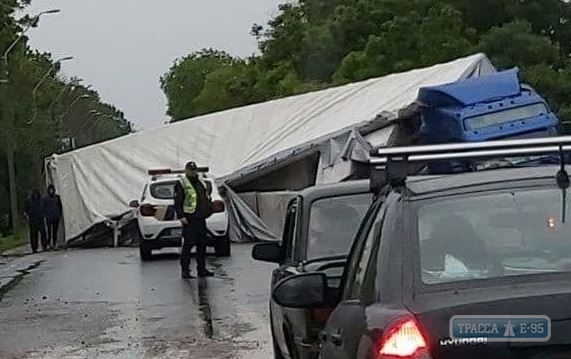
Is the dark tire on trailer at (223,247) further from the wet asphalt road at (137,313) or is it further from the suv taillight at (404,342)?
the suv taillight at (404,342)

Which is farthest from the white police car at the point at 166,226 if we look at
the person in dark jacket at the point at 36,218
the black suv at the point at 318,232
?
the black suv at the point at 318,232

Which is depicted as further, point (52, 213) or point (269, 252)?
point (52, 213)

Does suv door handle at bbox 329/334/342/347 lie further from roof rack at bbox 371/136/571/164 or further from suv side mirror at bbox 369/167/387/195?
suv side mirror at bbox 369/167/387/195

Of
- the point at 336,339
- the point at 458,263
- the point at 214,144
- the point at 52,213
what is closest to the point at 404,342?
the point at 458,263

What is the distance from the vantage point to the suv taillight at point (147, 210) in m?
26.6

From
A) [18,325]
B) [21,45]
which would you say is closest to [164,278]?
[18,325]

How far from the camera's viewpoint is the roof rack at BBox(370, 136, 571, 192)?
5.60m

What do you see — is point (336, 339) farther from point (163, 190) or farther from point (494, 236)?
point (163, 190)

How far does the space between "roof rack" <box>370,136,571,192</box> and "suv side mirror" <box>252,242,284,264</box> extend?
4.52 metres

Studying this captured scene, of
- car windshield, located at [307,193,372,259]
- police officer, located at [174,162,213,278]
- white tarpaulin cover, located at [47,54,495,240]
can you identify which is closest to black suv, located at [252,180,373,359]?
car windshield, located at [307,193,372,259]

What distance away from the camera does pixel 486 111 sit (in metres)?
22.4

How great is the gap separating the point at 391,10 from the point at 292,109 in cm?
2824

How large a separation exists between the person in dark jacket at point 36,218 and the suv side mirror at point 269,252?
2552 centimetres

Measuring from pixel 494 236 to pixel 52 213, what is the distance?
31947mm
